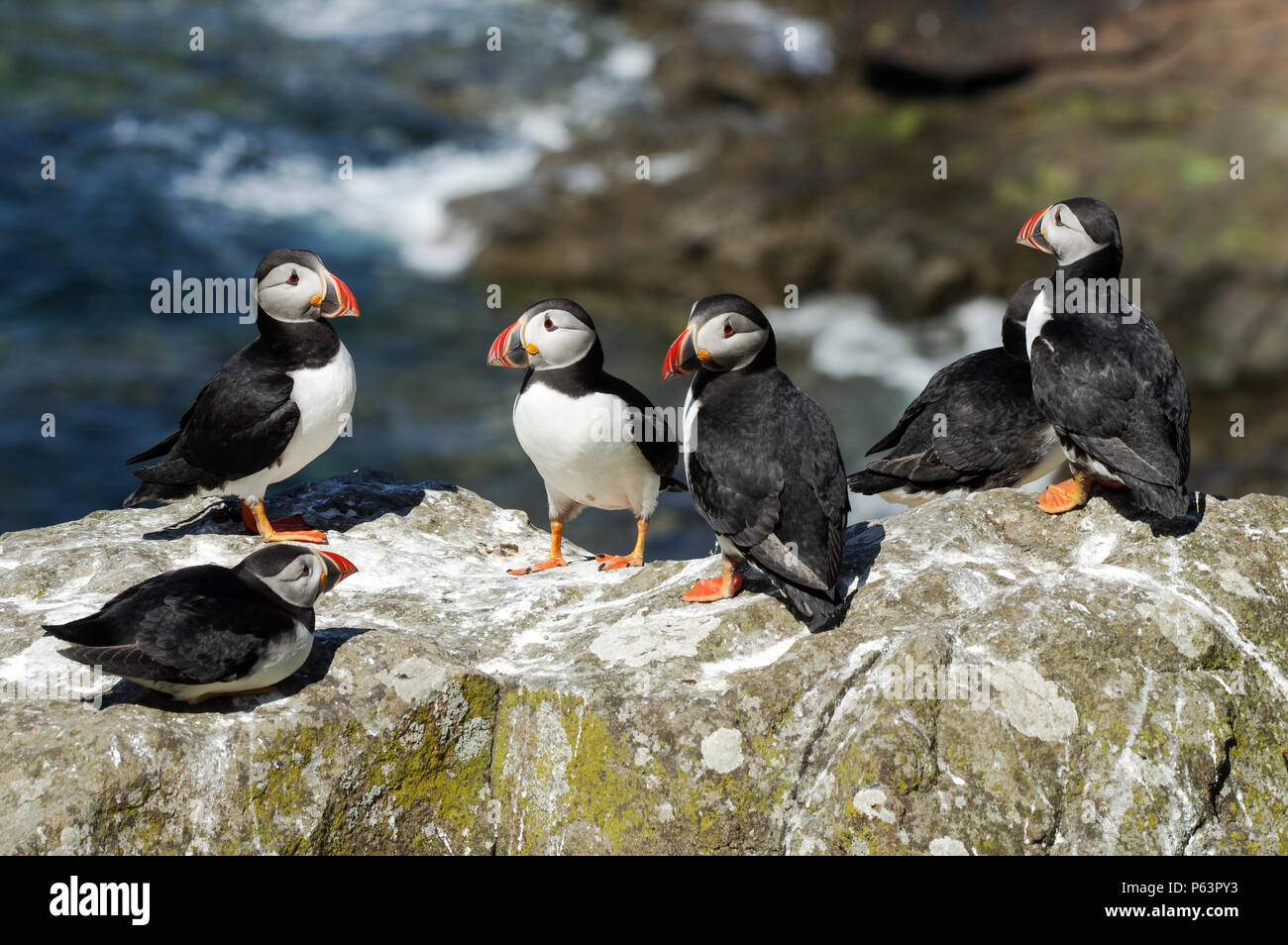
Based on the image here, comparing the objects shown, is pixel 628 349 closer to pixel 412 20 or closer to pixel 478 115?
pixel 478 115

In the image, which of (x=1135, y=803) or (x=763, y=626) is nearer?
(x=1135, y=803)

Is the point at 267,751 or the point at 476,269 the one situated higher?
the point at 476,269

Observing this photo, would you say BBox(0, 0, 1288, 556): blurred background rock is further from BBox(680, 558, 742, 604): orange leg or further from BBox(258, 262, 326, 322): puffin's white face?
BBox(680, 558, 742, 604): orange leg

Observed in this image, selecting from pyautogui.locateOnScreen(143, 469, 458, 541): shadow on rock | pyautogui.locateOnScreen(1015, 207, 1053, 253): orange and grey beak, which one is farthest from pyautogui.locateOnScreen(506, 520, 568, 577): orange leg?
pyautogui.locateOnScreen(1015, 207, 1053, 253): orange and grey beak

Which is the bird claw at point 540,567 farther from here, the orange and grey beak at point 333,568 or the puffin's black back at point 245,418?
the orange and grey beak at point 333,568

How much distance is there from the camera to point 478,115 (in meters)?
27.5

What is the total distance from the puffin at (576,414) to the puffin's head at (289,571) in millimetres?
1885

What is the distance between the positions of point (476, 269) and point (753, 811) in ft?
60.5

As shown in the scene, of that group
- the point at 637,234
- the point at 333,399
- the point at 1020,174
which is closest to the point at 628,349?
the point at 637,234

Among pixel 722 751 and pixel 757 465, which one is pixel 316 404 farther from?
pixel 722 751

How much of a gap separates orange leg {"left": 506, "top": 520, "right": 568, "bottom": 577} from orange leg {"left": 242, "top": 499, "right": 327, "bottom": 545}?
1.18 meters

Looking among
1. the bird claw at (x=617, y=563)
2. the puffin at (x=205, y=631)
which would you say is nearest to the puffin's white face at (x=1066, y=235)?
the bird claw at (x=617, y=563)

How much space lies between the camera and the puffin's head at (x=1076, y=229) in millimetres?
7074

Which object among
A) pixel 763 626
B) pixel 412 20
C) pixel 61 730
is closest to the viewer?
pixel 61 730
